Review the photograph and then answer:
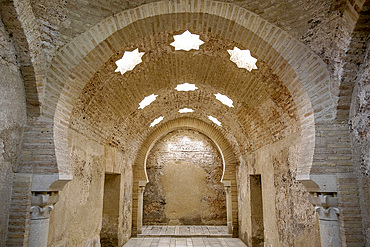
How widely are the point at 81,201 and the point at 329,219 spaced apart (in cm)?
425

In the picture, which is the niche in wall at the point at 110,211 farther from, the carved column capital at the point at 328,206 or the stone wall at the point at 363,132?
the stone wall at the point at 363,132

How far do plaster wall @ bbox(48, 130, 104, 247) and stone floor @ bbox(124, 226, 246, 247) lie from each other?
10.3 ft

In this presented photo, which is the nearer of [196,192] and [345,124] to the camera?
[345,124]

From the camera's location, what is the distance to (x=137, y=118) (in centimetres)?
805

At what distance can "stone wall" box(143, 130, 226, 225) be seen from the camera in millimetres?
12133

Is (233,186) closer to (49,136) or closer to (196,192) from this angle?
(196,192)

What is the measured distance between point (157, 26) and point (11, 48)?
1.98m

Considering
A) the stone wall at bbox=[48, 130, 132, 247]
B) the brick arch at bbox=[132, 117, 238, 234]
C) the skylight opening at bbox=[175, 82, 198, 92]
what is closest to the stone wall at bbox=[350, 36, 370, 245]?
the skylight opening at bbox=[175, 82, 198, 92]

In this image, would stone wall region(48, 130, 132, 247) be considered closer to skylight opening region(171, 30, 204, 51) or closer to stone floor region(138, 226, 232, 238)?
stone floor region(138, 226, 232, 238)

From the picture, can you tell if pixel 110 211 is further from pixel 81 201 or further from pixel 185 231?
pixel 185 231

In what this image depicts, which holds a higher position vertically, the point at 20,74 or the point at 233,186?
the point at 20,74

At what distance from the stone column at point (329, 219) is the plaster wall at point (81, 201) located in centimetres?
383

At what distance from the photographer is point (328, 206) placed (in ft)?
12.4

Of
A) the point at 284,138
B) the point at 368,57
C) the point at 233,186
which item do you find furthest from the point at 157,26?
the point at 233,186
